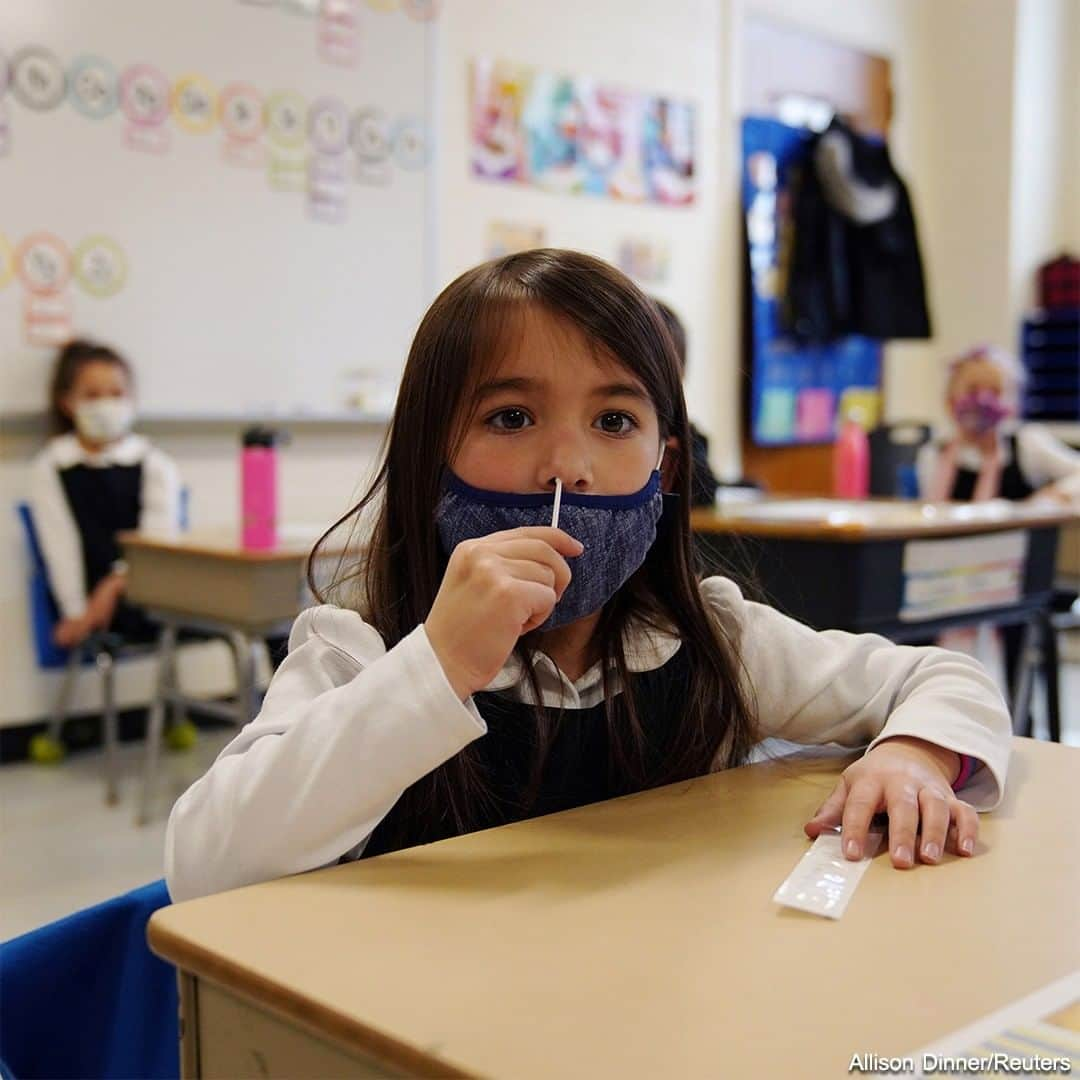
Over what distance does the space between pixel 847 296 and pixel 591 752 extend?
5029mm

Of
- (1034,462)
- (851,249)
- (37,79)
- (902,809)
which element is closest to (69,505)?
(37,79)

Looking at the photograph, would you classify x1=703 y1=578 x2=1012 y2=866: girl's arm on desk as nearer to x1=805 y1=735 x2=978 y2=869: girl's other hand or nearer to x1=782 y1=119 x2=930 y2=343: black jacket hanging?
x1=805 y1=735 x2=978 y2=869: girl's other hand

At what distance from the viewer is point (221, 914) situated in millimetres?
720

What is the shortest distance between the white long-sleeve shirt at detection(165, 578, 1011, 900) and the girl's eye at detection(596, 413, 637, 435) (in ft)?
0.67

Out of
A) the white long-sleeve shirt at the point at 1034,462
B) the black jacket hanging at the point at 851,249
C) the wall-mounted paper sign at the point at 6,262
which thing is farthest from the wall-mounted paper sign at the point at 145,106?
the black jacket hanging at the point at 851,249

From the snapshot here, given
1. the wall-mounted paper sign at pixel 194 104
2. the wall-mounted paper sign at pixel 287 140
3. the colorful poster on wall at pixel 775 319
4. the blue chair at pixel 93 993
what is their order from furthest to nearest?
the colorful poster on wall at pixel 775 319
the wall-mounted paper sign at pixel 287 140
the wall-mounted paper sign at pixel 194 104
the blue chair at pixel 93 993

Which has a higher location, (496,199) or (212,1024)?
(496,199)

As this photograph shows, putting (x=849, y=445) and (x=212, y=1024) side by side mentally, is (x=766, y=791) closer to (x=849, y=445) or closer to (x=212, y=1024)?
(x=212, y=1024)

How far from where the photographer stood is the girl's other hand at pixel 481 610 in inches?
33.6

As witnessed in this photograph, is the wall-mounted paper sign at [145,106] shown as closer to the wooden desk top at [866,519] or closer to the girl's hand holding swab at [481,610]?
the wooden desk top at [866,519]

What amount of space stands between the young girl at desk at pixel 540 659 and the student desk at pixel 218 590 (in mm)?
1700

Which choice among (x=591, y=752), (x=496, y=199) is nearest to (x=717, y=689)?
(x=591, y=752)

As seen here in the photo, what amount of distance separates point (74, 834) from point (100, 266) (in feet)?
5.11

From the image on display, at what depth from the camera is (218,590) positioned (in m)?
2.95
